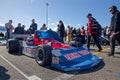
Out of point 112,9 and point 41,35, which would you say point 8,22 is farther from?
point 112,9

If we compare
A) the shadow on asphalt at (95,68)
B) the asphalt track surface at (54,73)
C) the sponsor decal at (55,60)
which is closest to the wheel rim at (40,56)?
the asphalt track surface at (54,73)

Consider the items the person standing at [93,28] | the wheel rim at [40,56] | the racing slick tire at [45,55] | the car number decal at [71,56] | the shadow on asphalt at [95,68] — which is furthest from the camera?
the person standing at [93,28]

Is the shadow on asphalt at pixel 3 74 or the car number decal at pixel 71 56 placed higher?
the car number decal at pixel 71 56

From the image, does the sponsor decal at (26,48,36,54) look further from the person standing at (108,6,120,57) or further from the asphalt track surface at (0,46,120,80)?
the person standing at (108,6,120,57)

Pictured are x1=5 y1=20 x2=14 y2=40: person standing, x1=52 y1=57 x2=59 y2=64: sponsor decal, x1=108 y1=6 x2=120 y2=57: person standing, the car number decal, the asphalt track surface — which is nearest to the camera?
the asphalt track surface

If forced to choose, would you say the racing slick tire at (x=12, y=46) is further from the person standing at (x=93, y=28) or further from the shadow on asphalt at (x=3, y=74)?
the person standing at (x=93, y=28)

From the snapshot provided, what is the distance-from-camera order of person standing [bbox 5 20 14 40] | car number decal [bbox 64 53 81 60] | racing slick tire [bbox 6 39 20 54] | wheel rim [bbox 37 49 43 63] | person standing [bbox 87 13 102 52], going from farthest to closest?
person standing [bbox 5 20 14 40], person standing [bbox 87 13 102 52], racing slick tire [bbox 6 39 20 54], wheel rim [bbox 37 49 43 63], car number decal [bbox 64 53 81 60]

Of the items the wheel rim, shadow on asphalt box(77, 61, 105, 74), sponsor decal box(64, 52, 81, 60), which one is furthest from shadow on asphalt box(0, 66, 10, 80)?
shadow on asphalt box(77, 61, 105, 74)

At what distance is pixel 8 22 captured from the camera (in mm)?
14633

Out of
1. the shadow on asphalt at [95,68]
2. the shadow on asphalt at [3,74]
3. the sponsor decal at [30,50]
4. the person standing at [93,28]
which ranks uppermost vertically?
the person standing at [93,28]

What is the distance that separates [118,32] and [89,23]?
2.63m

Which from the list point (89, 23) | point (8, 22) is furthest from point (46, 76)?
point (8, 22)

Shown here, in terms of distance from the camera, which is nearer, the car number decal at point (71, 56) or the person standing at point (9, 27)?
the car number decal at point (71, 56)

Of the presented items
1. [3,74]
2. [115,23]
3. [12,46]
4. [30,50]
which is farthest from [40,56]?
[12,46]
